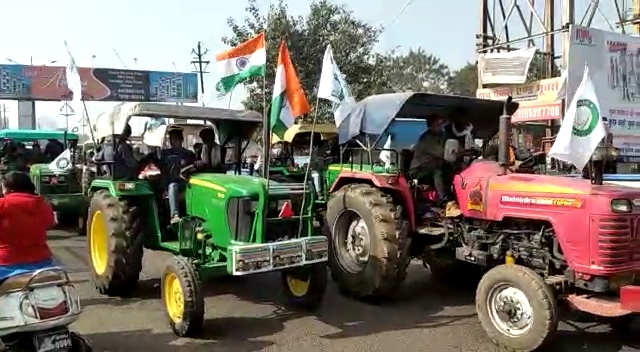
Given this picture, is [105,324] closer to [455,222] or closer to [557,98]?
[455,222]

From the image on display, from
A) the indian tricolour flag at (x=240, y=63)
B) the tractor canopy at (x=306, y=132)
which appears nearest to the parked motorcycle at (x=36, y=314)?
the indian tricolour flag at (x=240, y=63)

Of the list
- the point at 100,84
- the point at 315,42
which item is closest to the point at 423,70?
the point at 100,84

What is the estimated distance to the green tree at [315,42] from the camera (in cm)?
1966

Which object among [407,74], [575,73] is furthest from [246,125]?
[407,74]

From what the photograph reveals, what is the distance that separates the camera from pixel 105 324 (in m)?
6.58

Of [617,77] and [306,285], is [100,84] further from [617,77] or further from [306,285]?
[306,285]

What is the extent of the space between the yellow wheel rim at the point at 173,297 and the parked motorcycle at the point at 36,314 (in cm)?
134

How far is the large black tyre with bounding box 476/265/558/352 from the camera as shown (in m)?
5.47

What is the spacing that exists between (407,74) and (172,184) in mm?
58362

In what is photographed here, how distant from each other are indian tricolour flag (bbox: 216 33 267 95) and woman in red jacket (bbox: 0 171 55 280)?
277cm

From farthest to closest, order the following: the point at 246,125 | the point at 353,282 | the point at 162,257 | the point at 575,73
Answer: the point at 575,73
the point at 162,257
the point at 246,125
the point at 353,282

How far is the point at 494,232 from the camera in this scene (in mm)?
6574

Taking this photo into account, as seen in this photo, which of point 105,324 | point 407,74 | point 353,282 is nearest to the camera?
point 105,324

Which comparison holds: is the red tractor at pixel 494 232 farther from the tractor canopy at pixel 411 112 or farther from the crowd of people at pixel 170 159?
the crowd of people at pixel 170 159
